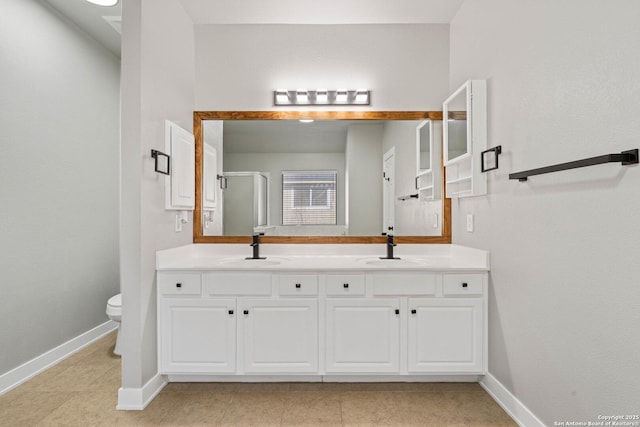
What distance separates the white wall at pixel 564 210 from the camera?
1.29 meters

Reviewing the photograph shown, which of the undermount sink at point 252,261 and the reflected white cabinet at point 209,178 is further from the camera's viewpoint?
the reflected white cabinet at point 209,178

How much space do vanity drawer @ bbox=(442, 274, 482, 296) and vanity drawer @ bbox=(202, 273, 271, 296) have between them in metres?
1.12

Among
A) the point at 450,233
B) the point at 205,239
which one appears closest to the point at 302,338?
the point at 205,239

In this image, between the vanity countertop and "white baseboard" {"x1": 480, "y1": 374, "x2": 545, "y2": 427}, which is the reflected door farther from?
"white baseboard" {"x1": 480, "y1": 374, "x2": 545, "y2": 427}

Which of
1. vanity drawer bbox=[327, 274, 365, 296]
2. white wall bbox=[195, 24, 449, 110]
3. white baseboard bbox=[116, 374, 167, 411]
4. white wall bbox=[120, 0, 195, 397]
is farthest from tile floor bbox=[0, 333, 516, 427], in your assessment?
white wall bbox=[195, 24, 449, 110]

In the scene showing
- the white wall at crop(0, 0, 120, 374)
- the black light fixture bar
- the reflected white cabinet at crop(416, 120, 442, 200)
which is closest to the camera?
the black light fixture bar

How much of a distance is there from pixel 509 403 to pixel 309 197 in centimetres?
187

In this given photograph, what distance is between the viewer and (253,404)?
216cm

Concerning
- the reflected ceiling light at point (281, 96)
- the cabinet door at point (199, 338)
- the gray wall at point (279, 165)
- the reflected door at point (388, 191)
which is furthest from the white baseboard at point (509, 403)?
the reflected ceiling light at point (281, 96)

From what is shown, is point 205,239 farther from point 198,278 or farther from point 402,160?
point 402,160

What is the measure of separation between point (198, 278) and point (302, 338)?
2.48 feet

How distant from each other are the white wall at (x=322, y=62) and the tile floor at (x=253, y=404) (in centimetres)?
208

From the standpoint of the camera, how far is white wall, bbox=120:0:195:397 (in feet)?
6.93

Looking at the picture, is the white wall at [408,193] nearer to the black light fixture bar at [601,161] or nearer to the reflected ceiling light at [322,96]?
the reflected ceiling light at [322,96]
